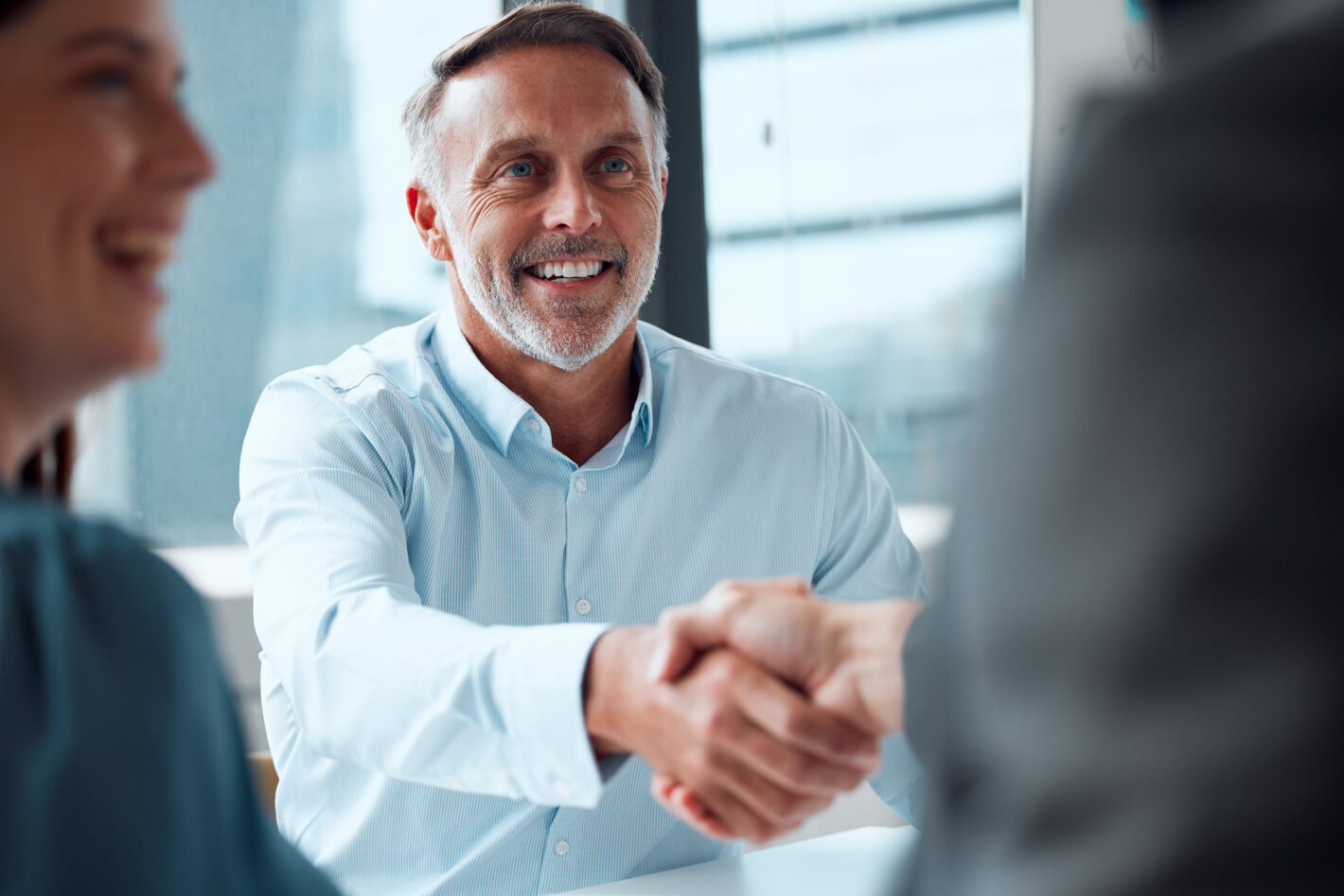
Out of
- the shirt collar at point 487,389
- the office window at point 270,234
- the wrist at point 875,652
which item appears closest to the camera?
the wrist at point 875,652

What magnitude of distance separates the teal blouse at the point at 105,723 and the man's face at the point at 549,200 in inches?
48.4

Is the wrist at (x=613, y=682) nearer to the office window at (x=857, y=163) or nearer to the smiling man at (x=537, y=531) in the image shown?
the smiling man at (x=537, y=531)

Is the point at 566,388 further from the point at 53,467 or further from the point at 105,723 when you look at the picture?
the point at 105,723

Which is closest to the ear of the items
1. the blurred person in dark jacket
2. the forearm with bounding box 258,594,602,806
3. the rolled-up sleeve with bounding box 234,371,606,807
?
the rolled-up sleeve with bounding box 234,371,606,807

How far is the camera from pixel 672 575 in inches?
66.6

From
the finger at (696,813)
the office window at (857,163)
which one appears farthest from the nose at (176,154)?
the office window at (857,163)

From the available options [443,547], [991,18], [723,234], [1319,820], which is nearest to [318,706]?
[443,547]

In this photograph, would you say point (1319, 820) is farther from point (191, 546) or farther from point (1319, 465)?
point (191, 546)

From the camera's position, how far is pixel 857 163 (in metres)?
2.84

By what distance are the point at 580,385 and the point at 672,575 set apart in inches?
13.4

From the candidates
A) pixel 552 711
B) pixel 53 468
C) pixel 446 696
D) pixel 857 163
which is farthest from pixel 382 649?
pixel 857 163

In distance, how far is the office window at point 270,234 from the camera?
217 cm

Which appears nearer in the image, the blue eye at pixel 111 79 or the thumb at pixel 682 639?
the blue eye at pixel 111 79

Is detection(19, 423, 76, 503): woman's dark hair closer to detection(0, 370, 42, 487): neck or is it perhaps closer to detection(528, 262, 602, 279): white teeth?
detection(0, 370, 42, 487): neck
